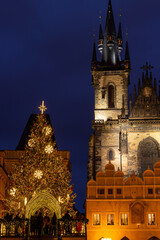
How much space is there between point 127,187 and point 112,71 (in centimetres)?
3428

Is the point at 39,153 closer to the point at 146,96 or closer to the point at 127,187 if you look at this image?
the point at 127,187

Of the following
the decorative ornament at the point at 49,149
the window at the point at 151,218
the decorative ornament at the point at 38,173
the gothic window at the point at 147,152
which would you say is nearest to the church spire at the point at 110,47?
the gothic window at the point at 147,152

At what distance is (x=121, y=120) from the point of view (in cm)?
6512

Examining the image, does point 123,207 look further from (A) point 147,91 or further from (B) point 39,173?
(A) point 147,91

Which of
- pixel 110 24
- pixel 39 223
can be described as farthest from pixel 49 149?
pixel 110 24

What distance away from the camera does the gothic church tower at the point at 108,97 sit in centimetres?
6450

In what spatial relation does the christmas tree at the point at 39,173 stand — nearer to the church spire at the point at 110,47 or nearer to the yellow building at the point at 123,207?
the yellow building at the point at 123,207

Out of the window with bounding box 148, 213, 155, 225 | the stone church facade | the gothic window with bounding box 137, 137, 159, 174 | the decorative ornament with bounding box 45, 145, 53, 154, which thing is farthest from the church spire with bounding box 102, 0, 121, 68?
the decorative ornament with bounding box 45, 145, 53, 154

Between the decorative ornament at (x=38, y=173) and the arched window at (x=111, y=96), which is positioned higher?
the arched window at (x=111, y=96)

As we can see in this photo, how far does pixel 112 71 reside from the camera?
236 feet

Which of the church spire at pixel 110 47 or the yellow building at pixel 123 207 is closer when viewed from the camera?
the yellow building at pixel 123 207

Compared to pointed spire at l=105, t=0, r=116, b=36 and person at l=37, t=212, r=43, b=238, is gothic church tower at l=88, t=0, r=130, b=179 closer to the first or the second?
pointed spire at l=105, t=0, r=116, b=36

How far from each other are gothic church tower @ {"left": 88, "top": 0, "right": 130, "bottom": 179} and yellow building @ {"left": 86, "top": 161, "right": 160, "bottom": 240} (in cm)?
2206

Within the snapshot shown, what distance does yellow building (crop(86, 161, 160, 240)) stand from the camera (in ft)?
129
